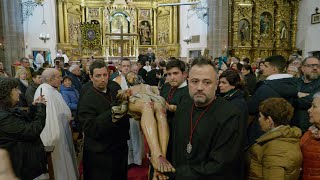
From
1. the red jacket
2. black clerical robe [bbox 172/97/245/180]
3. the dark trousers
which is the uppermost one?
black clerical robe [bbox 172/97/245/180]

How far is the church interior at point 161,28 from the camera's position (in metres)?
14.2

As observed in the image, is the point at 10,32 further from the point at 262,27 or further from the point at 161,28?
the point at 262,27

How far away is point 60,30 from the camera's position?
16609mm

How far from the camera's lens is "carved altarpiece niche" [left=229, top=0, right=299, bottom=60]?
14.8m

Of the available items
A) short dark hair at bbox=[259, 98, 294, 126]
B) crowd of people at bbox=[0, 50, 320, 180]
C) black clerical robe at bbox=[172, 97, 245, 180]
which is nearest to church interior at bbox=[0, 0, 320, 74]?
crowd of people at bbox=[0, 50, 320, 180]

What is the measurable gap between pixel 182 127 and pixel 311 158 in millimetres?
1184

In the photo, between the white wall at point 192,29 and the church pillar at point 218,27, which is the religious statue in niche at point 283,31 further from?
the white wall at point 192,29

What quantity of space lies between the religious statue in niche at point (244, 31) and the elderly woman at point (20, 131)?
43.6 ft

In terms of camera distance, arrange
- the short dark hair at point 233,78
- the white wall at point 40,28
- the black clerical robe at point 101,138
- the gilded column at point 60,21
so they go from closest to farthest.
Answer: the black clerical robe at point 101,138
the short dark hair at point 233,78
the white wall at point 40,28
the gilded column at point 60,21

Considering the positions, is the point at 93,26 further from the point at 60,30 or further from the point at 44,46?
the point at 44,46

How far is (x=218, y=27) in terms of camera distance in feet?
47.0

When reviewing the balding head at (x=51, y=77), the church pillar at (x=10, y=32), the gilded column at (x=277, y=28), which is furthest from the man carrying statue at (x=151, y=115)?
the gilded column at (x=277, y=28)

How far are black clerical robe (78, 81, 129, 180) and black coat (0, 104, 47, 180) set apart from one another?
46 centimetres

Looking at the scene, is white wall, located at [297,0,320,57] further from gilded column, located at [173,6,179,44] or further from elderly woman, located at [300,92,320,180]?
elderly woman, located at [300,92,320,180]
